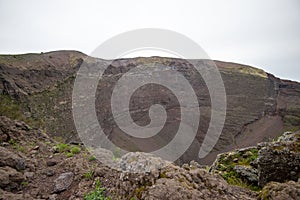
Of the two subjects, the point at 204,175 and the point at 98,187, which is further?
the point at 98,187

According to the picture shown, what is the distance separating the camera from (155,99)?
56.1 metres

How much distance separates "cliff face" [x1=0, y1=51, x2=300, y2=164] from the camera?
36.0 meters

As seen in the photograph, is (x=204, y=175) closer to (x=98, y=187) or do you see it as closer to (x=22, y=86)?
(x=98, y=187)

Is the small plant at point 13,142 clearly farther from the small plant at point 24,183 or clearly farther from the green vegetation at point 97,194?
the green vegetation at point 97,194

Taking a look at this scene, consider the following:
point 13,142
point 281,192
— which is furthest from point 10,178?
point 281,192

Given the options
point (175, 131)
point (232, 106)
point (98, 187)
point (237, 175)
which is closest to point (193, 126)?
point (175, 131)

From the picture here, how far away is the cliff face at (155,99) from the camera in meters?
36.0

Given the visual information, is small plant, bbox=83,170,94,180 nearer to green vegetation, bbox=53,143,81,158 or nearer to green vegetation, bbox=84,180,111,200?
green vegetation, bbox=84,180,111,200

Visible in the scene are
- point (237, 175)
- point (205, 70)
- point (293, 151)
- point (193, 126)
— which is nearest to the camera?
point (293, 151)

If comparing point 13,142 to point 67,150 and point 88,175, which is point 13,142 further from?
point 88,175

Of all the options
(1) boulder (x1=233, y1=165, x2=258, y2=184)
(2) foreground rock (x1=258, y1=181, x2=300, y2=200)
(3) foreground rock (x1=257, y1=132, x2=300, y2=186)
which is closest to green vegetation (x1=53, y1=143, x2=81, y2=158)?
(2) foreground rock (x1=258, y1=181, x2=300, y2=200)

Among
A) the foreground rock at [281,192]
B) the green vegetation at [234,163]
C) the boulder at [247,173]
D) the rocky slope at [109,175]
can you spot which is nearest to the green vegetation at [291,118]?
the green vegetation at [234,163]

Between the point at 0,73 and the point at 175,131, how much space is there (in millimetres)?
29640

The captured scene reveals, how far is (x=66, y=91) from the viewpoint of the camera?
42344 millimetres
